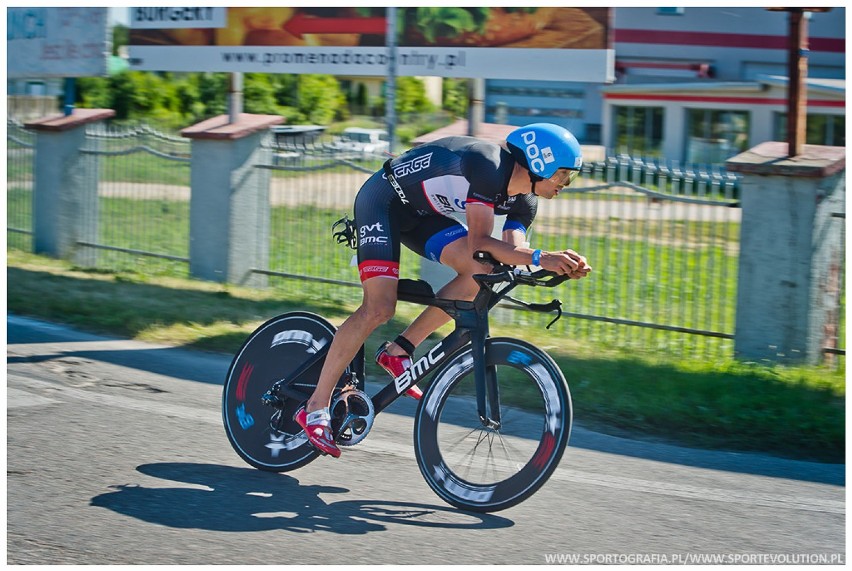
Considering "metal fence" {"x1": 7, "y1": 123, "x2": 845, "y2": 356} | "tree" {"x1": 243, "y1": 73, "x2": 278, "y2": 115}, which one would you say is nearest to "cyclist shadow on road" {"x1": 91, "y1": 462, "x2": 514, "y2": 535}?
"metal fence" {"x1": 7, "y1": 123, "x2": 845, "y2": 356}

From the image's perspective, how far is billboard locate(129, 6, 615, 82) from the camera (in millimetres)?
9812

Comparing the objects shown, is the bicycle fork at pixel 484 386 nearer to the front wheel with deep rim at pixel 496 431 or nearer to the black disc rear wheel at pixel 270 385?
the front wheel with deep rim at pixel 496 431

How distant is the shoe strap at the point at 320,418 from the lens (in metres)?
5.04

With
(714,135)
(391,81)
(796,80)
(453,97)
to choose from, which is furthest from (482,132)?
(453,97)

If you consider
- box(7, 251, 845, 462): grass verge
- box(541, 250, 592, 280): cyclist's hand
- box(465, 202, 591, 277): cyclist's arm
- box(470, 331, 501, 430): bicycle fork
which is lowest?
box(7, 251, 845, 462): grass verge

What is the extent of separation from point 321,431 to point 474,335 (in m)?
0.87

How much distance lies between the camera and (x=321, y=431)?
5.03 m

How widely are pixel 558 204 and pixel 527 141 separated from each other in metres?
5.53

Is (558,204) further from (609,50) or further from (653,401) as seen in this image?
(653,401)

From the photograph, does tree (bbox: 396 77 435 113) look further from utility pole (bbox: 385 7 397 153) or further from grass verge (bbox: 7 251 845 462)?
utility pole (bbox: 385 7 397 153)

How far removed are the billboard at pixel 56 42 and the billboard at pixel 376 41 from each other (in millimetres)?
493

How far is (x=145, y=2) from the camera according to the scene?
1309 cm

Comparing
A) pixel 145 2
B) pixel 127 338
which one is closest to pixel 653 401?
pixel 127 338

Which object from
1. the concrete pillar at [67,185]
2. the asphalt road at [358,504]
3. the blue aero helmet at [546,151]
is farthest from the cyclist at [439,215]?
the concrete pillar at [67,185]
